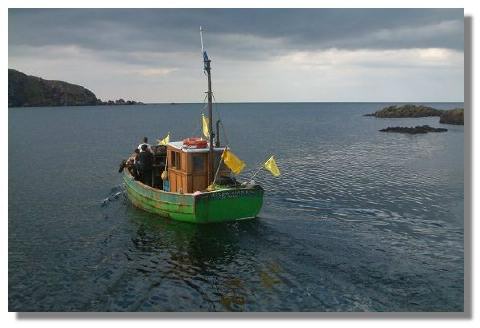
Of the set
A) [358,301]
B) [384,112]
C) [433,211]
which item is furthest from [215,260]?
[384,112]

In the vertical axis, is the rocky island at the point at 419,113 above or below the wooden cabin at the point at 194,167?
above

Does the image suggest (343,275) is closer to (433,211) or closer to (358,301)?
(358,301)

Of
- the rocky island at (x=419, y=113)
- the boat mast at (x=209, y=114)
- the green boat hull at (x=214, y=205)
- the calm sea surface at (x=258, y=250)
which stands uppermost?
the rocky island at (x=419, y=113)

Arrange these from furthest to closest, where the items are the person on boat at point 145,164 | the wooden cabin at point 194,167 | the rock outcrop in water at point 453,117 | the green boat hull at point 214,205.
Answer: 1. the rock outcrop in water at point 453,117
2. the person on boat at point 145,164
3. the wooden cabin at point 194,167
4. the green boat hull at point 214,205

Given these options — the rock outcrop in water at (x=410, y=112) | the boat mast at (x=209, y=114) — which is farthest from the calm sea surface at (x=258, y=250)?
the rock outcrop in water at (x=410, y=112)

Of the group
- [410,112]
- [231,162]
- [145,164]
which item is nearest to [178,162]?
[231,162]

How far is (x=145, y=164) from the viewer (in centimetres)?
2839

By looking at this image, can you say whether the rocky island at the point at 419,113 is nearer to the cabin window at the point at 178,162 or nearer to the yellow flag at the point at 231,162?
the cabin window at the point at 178,162

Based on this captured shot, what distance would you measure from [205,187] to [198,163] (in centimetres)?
132

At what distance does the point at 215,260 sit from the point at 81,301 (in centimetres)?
596

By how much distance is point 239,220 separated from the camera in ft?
79.5

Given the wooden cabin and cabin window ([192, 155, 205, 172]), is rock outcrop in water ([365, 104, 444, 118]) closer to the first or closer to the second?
the wooden cabin

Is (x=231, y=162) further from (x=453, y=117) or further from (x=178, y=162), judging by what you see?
(x=453, y=117)

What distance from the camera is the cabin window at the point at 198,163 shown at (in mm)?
24078
